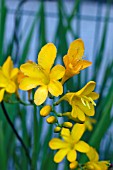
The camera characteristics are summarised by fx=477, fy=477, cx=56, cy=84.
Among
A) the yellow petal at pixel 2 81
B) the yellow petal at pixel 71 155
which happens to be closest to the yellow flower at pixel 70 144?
the yellow petal at pixel 71 155

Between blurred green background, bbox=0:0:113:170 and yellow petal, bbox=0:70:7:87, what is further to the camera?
blurred green background, bbox=0:0:113:170

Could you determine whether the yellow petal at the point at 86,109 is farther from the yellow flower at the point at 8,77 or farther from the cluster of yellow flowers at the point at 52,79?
the yellow flower at the point at 8,77

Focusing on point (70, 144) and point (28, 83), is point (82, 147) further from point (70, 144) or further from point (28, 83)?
point (28, 83)

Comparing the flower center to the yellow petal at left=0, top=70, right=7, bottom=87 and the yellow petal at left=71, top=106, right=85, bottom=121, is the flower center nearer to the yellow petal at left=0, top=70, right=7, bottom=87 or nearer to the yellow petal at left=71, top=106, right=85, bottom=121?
the yellow petal at left=71, top=106, right=85, bottom=121

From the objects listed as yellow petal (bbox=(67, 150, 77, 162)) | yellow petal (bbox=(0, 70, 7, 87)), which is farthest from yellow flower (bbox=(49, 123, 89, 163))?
yellow petal (bbox=(0, 70, 7, 87))

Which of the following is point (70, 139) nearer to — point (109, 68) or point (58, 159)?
point (58, 159)

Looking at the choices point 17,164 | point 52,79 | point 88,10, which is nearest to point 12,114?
point 17,164
